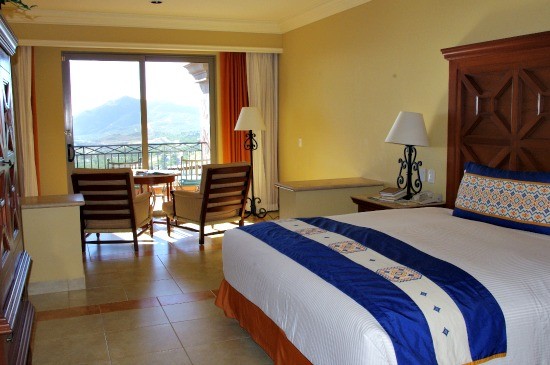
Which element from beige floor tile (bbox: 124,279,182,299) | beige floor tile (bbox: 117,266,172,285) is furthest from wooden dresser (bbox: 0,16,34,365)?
beige floor tile (bbox: 117,266,172,285)

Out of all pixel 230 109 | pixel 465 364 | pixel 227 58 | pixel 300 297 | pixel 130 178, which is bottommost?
pixel 465 364

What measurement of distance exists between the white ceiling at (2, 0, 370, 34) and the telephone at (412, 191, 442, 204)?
2315mm

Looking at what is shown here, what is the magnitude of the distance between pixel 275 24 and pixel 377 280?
19.2ft

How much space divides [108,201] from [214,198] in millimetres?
1137

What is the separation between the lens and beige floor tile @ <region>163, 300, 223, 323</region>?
404 centimetres

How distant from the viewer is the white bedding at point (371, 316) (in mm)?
2340

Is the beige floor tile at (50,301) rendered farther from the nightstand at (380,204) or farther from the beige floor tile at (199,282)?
the nightstand at (380,204)

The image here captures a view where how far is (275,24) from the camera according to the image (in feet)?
25.6

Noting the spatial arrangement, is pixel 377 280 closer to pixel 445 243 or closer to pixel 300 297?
pixel 300 297

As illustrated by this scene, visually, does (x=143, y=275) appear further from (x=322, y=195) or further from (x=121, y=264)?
(x=322, y=195)

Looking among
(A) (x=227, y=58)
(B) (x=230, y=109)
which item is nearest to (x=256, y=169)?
(B) (x=230, y=109)

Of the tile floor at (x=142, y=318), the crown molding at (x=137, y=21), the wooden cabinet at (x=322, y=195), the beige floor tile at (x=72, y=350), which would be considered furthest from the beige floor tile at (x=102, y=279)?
the crown molding at (x=137, y=21)

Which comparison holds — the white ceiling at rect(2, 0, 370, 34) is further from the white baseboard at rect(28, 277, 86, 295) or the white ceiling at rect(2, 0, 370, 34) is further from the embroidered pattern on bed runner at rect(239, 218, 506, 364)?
the embroidered pattern on bed runner at rect(239, 218, 506, 364)

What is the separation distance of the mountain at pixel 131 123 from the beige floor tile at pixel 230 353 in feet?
15.9
